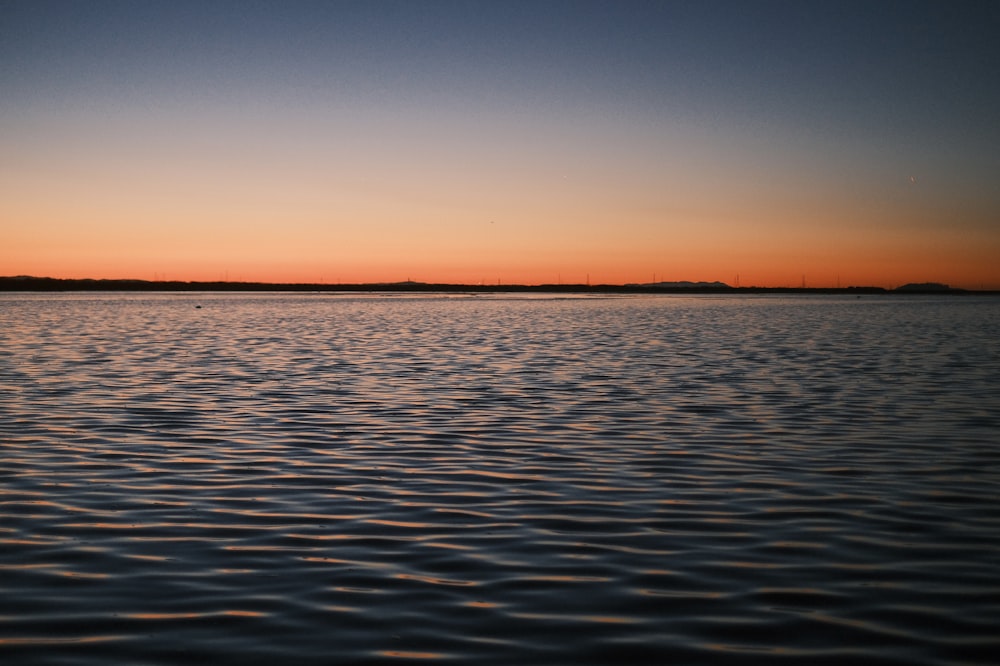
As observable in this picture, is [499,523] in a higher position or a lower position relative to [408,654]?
lower

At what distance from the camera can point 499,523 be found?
38.4 feet

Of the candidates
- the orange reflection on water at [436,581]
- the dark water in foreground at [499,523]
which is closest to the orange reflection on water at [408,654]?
the dark water in foreground at [499,523]

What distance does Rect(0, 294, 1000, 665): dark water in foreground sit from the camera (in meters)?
7.93

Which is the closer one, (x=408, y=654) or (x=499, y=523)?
(x=408, y=654)

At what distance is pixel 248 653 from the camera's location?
744 centimetres

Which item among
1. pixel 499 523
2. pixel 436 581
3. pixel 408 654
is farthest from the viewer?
pixel 499 523

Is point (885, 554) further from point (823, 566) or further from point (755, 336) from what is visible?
point (755, 336)

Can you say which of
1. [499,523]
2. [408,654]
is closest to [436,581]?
[408,654]

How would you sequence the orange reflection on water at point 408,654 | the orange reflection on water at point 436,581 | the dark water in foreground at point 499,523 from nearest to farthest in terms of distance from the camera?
the orange reflection on water at point 408,654 → the dark water in foreground at point 499,523 → the orange reflection on water at point 436,581

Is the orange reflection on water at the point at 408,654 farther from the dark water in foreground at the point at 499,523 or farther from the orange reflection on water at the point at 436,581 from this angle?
the orange reflection on water at the point at 436,581

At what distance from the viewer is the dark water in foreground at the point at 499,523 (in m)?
7.93

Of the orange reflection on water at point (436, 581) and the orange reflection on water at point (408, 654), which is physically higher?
the orange reflection on water at point (408, 654)

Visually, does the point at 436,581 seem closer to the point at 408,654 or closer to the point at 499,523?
the point at 408,654

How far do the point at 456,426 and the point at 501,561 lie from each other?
9.90 m
